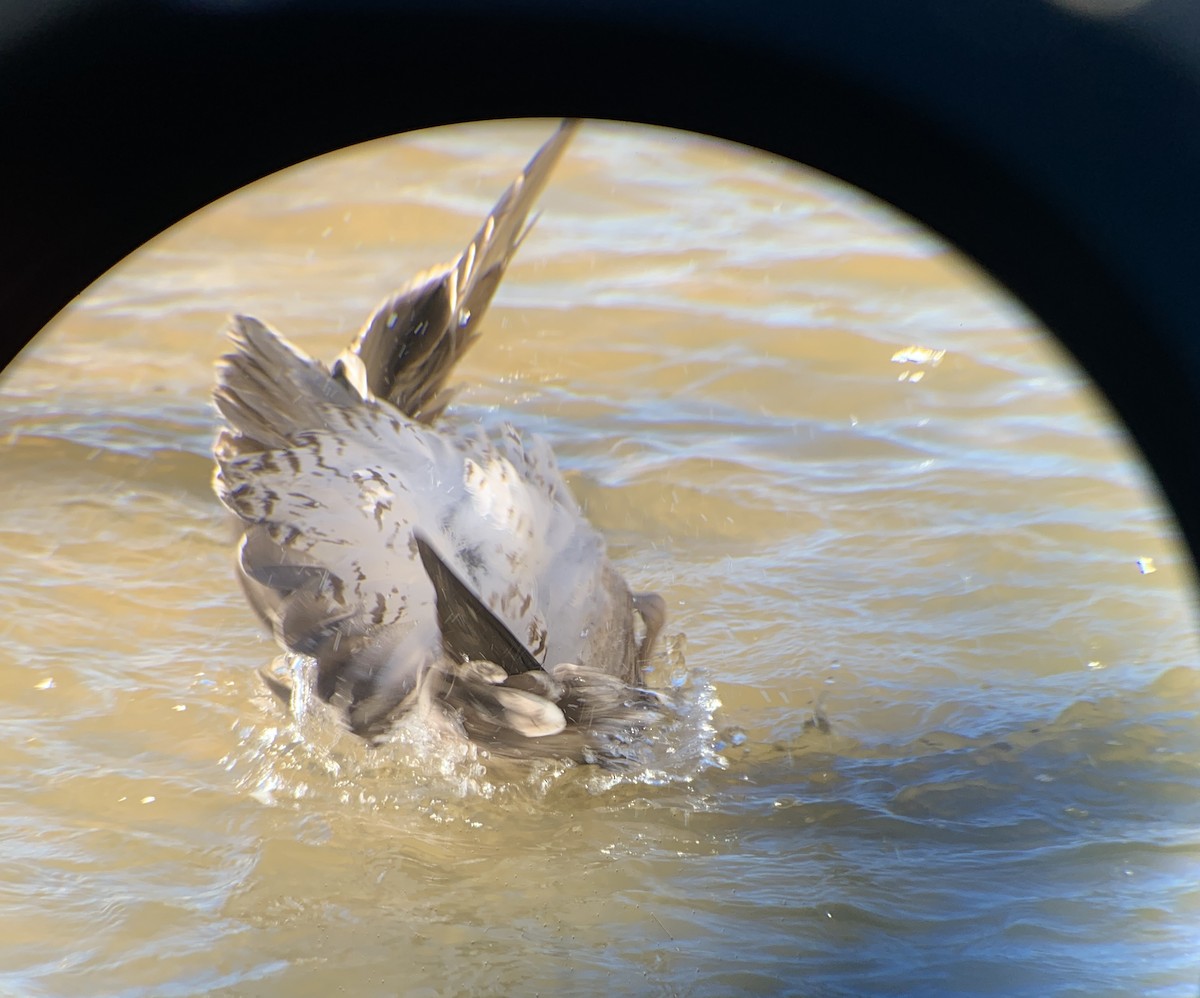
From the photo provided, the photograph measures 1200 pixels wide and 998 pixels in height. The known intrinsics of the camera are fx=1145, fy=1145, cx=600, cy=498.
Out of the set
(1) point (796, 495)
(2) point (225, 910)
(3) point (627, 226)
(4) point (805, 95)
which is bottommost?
(2) point (225, 910)

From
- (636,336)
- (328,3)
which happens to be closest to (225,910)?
(328,3)

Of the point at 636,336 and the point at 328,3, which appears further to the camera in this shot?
the point at 636,336

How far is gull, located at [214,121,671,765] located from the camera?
2043 millimetres

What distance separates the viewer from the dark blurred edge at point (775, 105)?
0.73 m

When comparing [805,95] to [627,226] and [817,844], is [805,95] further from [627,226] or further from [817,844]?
[627,226]

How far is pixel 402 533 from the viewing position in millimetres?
2059

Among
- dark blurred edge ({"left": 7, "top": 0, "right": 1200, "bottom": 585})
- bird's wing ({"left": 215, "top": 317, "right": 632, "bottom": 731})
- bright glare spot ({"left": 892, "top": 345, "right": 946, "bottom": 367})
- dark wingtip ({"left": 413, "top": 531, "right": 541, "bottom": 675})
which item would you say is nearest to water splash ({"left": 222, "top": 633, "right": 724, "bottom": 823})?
bird's wing ({"left": 215, "top": 317, "right": 632, "bottom": 731})

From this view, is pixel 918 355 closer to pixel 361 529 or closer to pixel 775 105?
pixel 361 529

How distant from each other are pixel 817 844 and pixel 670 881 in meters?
0.28

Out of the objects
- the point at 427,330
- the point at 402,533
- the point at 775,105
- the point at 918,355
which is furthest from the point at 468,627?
the point at 918,355

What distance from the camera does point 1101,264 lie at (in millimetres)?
756

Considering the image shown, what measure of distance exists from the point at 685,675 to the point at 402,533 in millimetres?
802

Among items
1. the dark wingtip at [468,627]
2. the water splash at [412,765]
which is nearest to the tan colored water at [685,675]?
the water splash at [412,765]

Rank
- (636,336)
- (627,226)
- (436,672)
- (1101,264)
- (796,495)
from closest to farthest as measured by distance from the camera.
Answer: (1101,264) < (436,672) < (796,495) < (636,336) < (627,226)
